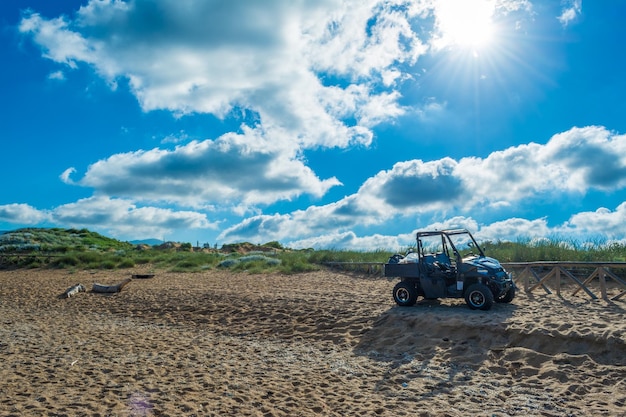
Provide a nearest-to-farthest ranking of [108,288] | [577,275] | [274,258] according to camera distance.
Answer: [577,275] → [108,288] → [274,258]

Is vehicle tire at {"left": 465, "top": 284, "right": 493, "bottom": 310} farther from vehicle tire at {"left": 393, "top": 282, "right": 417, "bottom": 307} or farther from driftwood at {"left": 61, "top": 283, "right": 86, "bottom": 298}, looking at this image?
driftwood at {"left": 61, "top": 283, "right": 86, "bottom": 298}

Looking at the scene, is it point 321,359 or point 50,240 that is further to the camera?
point 50,240

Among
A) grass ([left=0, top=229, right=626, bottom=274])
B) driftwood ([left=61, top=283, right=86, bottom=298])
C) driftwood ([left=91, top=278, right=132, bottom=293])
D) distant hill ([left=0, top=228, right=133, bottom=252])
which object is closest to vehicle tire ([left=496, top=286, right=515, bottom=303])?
grass ([left=0, top=229, right=626, bottom=274])

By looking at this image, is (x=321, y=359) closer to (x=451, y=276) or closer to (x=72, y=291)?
(x=451, y=276)

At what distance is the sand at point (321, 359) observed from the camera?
6.42 meters

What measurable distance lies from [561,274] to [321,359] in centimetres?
1120

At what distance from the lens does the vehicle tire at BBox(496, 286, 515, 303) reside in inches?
451

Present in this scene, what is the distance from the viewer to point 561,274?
16.2m

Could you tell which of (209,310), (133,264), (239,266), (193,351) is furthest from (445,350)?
(133,264)

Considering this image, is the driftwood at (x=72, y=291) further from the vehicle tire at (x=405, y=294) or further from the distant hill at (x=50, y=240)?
the distant hill at (x=50, y=240)

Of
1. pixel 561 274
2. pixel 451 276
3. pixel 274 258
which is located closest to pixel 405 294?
pixel 451 276

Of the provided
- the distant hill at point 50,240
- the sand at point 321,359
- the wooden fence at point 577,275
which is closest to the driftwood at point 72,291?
the sand at point 321,359

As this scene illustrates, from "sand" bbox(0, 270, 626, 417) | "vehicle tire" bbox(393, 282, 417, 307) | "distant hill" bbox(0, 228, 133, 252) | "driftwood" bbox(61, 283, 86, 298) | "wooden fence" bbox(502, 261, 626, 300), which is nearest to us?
"sand" bbox(0, 270, 626, 417)

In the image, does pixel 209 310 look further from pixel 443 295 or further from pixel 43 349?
pixel 443 295
